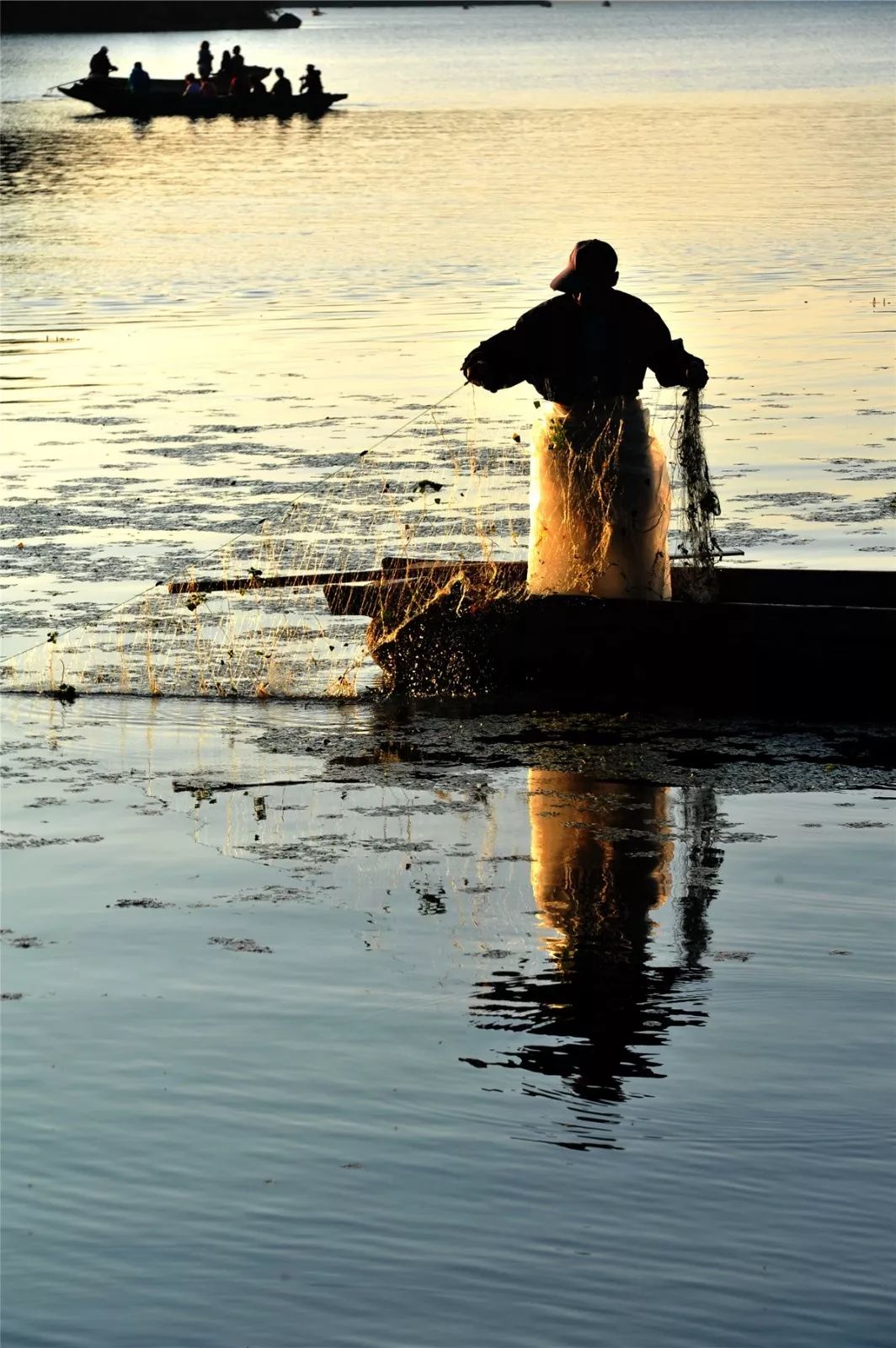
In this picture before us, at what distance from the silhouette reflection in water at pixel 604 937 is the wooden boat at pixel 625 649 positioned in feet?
3.66

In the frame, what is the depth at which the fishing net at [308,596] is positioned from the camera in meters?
→ 9.52

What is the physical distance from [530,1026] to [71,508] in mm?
8018

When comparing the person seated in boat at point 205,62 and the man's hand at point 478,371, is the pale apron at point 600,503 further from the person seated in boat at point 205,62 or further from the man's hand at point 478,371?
the person seated in boat at point 205,62

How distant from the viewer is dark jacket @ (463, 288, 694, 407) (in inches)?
360

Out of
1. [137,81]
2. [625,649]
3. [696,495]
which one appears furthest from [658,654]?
[137,81]

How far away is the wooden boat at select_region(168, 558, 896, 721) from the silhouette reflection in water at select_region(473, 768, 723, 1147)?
3.66ft

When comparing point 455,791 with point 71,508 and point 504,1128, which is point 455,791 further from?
point 71,508

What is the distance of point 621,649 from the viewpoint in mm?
9141

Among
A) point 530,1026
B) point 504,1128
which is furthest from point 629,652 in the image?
point 504,1128

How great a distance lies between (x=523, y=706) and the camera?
9.16 m

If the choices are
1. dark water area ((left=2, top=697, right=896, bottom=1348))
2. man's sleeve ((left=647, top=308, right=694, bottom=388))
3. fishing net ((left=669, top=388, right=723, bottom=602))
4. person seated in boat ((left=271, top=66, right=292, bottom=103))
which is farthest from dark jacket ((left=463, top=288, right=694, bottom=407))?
person seated in boat ((left=271, top=66, right=292, bottom=103))

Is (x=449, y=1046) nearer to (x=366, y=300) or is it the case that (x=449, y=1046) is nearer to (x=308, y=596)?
(x=308, y=596)

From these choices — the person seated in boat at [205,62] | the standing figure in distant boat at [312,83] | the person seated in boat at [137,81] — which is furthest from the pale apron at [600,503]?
the standing figure in distant boat at [312,83]

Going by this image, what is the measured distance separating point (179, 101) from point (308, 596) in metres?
55.7
